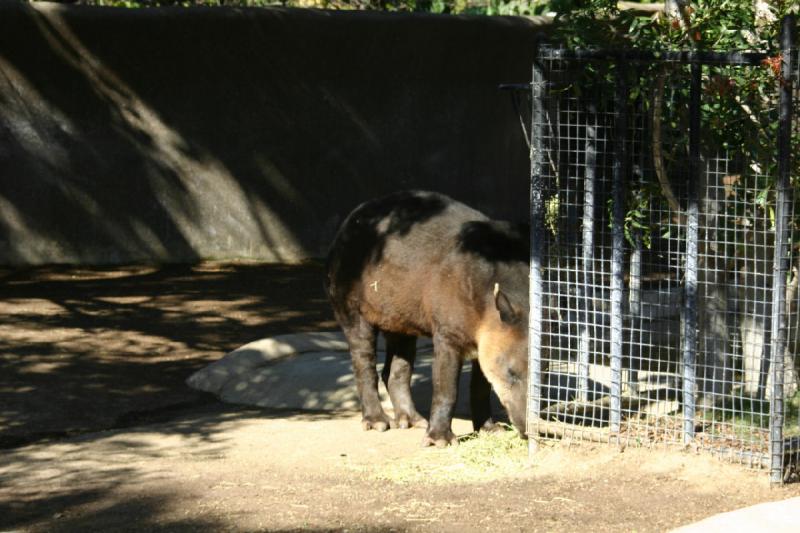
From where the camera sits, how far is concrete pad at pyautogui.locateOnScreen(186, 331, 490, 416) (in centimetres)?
970

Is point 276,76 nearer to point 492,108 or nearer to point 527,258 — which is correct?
point 492,108

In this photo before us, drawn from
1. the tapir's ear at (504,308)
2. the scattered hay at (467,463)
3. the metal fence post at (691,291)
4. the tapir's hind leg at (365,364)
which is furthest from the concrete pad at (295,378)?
the metal fence post at (691,291)

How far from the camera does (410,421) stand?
8.91 metres

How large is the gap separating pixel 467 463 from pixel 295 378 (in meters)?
2.71

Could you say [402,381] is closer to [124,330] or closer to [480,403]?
[480,403]

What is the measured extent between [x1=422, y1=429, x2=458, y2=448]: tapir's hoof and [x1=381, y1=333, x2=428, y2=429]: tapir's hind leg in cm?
73

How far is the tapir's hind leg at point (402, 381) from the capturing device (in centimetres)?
891

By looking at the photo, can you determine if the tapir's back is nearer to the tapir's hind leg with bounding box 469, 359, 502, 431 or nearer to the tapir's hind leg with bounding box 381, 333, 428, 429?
the tapir's hind leg with bounding box 381, 333, 428, 429

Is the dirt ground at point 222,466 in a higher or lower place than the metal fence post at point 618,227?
lower

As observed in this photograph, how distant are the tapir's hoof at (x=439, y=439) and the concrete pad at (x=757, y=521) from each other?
268cm

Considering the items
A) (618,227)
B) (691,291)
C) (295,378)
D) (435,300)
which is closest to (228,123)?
(295,378)

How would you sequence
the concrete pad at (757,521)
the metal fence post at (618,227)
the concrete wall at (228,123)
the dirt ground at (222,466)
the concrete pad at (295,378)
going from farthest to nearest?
1. the concrete wall at (228,123)
2. the concrete pad at (295,378)
3. the metal fence post at (618,227)
4. the dirt ground at (222,466)
5. the concrete pad at (757,521)

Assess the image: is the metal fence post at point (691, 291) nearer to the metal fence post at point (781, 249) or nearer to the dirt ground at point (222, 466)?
the dirt ground at point (222, 466)

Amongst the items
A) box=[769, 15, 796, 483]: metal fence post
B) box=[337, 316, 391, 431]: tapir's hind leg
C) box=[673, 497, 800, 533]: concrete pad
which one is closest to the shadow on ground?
box=[337, 316, 391, 431]: tapir's hind leg
